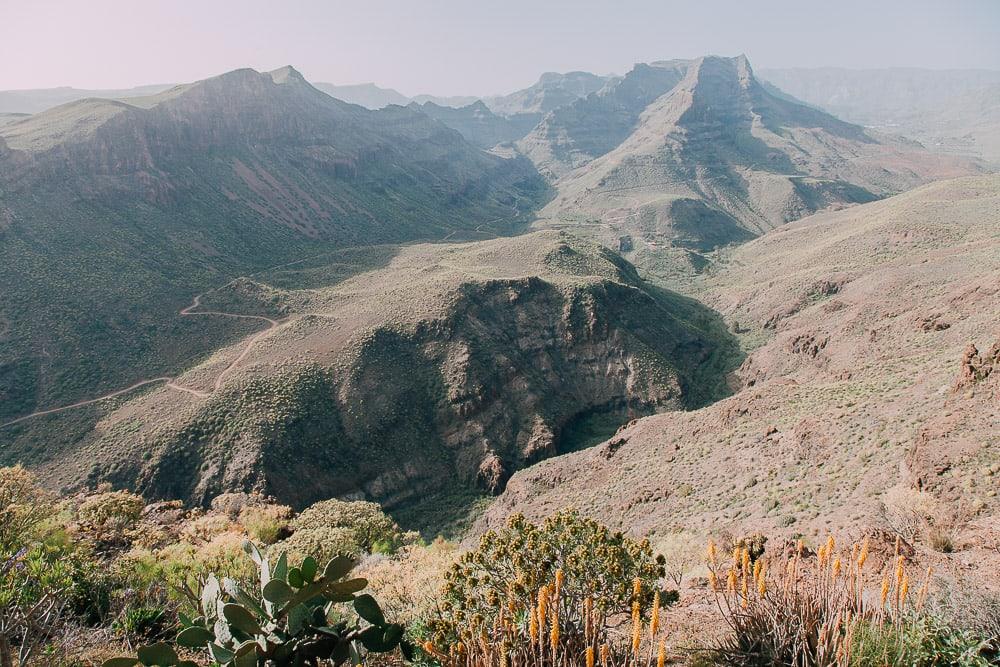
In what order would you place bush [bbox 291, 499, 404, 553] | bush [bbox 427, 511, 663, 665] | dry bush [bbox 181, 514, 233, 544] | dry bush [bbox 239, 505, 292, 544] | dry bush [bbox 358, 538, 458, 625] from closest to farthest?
1. bush [bbox 427, 511, 663, 665]
2. dry bush [bbox 358, 538, 458, 625]
3. dry bush [bbox 181, 514, 233, 544]
4. dry bush [bbox 239, 505, 292, 544]
5. bush [bbox 291, 499, 404, 553]

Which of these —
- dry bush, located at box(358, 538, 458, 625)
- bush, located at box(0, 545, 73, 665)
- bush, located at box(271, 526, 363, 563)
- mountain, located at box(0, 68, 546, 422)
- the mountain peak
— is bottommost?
bush, located at box(271, 526, 363, 563)

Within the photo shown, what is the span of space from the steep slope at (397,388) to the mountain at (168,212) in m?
5.81

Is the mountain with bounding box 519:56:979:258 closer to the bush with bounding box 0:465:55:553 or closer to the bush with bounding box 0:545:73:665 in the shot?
the bush with bounding box 0:465:55:553

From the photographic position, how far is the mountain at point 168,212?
45.5 meters

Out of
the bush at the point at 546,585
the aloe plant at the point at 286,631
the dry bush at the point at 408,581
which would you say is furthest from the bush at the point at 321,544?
the aloe plant at the point at 286,631

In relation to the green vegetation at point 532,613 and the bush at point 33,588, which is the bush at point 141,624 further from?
the bush at point 33,588

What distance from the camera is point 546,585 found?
655 centimetres

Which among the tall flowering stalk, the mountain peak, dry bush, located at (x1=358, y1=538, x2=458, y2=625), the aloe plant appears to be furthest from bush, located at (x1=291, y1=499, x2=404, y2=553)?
the mountain peak

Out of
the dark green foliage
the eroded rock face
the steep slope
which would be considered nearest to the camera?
the dark green foliage

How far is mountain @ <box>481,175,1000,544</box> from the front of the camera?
52.3 ft

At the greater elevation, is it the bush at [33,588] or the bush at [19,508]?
the bush at [33,588]

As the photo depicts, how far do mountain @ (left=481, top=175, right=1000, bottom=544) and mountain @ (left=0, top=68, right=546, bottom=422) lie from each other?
3734 cm

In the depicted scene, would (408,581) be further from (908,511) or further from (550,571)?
(908,511)

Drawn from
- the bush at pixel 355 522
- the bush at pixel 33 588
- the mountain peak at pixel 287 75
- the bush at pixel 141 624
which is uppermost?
the mountain peak at pixel 287 75
